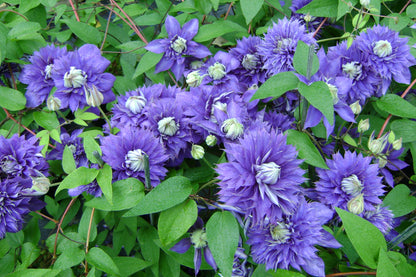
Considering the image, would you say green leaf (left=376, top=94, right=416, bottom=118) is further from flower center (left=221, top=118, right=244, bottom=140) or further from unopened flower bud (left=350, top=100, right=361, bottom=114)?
flower center (left=221, top=118, right=244, bottom=140)

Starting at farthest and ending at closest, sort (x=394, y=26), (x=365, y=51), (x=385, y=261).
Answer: (x=394, y=26) < (x=365, y=51) < (x=385, y=261)

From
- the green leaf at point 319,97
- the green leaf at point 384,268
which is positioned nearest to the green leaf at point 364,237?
the green leaf at point 384,268

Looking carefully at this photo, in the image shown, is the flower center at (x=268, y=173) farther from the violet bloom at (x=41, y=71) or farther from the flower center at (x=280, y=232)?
the violet bloom at (x=41, y=71)

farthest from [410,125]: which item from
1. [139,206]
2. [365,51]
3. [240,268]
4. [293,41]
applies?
[139,206]

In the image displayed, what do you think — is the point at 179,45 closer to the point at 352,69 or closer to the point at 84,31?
the point at 84,31

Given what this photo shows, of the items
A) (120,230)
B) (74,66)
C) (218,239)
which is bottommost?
(120,230)

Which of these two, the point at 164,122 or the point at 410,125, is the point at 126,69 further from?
the point at 410,125

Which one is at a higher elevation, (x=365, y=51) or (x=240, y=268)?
(x=365, y=51)
